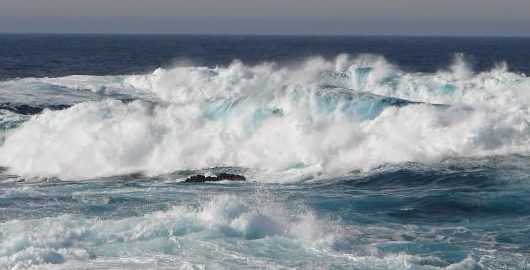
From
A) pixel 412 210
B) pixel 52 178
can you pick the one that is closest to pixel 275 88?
pixel 52 178

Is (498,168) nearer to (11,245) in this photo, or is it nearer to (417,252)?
(417,252)

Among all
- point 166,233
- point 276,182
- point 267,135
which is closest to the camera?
point 166,233

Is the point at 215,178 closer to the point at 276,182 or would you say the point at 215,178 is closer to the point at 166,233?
the point at 276,182

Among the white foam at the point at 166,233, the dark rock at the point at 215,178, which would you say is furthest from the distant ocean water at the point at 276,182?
the dark rock at the point at 215,178

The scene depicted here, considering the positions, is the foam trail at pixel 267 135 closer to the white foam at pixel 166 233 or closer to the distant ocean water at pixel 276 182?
the distant ocean water at pixel 276 182

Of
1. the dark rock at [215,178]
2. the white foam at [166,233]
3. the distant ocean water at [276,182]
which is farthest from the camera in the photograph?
the dark rock at [215,178]

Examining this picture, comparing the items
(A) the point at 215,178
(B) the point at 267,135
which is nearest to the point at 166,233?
(A) the point at 215,178
